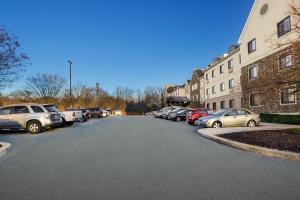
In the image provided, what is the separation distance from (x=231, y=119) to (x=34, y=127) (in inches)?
492

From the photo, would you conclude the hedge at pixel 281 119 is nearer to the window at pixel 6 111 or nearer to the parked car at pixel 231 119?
the parked car at pixel 231 119

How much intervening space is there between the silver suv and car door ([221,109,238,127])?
11041 millimetres

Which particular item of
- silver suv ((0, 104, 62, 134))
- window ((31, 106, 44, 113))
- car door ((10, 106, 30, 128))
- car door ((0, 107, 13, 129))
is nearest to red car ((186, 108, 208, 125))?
silver suv ((0, 104, 62, 134))

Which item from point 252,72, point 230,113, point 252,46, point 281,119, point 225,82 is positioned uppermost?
point 252,46

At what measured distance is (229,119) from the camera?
1962 centimetres

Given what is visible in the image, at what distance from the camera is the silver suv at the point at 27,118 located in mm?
17844

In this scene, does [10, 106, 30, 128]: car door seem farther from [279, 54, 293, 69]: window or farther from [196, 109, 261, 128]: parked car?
[279, 54, 293, 69]: window

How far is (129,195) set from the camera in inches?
191

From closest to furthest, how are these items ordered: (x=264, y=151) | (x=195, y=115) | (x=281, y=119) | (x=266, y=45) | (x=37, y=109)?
1. (x=264, y=151)
2. (x=37, y=109)
3. (x=281, y=119)
4. (x=195, y=115)
5. (x=266, y=45)

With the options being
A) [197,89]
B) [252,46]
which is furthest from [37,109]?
[197,89]

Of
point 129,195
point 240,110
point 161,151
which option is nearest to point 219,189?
point 129,195

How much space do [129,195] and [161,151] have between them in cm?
476

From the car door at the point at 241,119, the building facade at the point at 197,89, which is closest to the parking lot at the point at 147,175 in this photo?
the car door at the point at 241,119

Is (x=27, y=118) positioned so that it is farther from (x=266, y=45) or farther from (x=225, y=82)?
(x=225, y=82)
